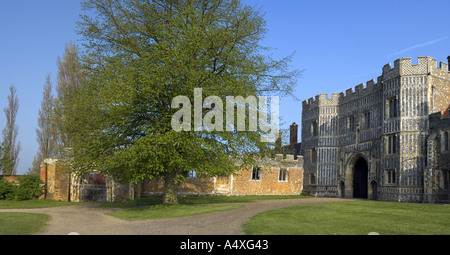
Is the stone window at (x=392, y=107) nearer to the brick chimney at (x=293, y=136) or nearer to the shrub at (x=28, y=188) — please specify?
the brick chimney at (x=293, y=136)

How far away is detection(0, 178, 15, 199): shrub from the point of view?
93.6 feet

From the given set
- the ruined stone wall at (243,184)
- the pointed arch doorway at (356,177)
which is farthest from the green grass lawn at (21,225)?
the pointed arch doorway at (356,177)

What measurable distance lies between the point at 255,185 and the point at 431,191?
52.4 ft

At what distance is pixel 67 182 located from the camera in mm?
28438

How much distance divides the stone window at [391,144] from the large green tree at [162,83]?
1375 centimetres

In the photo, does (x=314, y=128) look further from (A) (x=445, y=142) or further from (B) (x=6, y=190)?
(B) (x=6, y=190)

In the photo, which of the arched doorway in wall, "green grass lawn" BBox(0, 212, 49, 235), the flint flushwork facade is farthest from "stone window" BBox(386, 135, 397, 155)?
"green grass lawn" BBox(0, 212, 49, 235)

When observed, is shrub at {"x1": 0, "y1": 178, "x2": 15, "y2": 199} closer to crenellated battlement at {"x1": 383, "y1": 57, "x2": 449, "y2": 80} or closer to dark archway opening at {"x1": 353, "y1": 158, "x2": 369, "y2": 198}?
dark archway opening at {"x1": 353, "y1": 158, "x2": 369, "y2": 198}

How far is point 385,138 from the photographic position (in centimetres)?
3033

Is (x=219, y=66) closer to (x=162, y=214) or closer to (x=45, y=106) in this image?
(x=162, y=214)

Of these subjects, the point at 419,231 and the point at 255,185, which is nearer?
the point at 419,231

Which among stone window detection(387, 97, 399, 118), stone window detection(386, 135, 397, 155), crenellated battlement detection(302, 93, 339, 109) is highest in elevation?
crenellated battlement detection(302, 93, 339, 109)

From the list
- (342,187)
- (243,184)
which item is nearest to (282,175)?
(243,184)

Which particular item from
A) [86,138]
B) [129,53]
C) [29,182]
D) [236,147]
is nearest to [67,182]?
[29,182]
